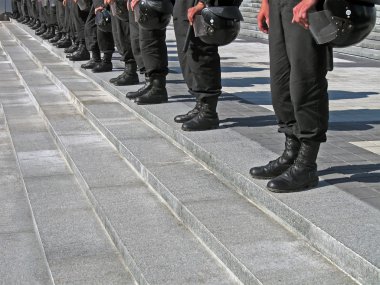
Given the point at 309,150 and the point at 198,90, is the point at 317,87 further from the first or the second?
the point at 198,90

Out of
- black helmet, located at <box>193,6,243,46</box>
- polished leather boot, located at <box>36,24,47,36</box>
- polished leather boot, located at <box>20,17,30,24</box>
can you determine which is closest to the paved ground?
black helmet, located at <box>193,6,243,46</box>

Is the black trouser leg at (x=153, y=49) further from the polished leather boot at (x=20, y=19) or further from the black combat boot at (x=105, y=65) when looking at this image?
the polished leather boot at (x=20, y=19)

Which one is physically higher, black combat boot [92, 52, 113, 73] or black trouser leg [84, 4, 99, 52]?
black trouser leg [84, 4, 99, 52]

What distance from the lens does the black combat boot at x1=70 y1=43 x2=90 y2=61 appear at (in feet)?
33.7

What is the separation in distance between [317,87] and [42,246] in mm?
1574

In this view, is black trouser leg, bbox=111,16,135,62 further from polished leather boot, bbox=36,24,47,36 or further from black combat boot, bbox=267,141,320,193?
polished leather boot, bbox=36,24,47,36

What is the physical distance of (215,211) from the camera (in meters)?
3.88

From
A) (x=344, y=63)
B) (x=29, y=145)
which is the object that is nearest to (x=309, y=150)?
(x=29, y=145)

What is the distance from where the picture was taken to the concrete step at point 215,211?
3164 millimetres

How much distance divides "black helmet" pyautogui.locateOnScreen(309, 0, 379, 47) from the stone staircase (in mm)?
8158

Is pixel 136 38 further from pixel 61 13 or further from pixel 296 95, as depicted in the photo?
pixel 61 13

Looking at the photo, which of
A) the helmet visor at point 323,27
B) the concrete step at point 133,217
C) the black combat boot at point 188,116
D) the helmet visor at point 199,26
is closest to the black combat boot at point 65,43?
the concrete step at point 133,217

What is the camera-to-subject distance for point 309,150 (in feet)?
12.6

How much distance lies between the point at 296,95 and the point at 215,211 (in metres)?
0.70
